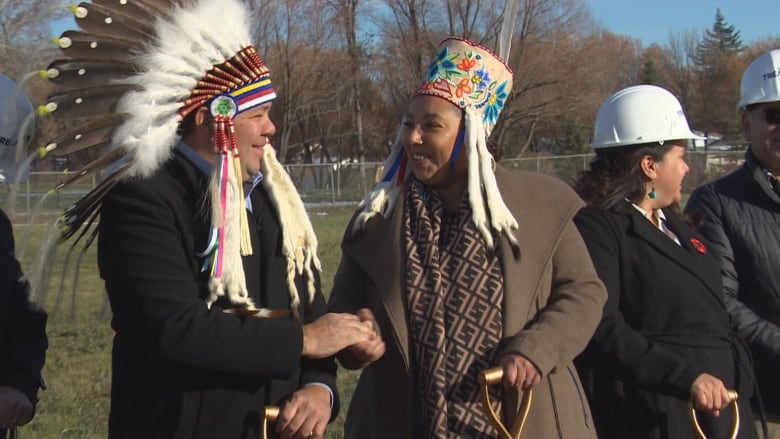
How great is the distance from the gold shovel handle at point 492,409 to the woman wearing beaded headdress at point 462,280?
37 mm

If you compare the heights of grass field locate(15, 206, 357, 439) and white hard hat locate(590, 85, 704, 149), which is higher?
white hard hat locate(590, 85, 704, 149)

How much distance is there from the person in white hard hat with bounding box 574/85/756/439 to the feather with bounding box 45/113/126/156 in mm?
1749

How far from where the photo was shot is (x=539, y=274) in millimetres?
2965

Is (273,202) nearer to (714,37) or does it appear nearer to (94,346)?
(94,346)

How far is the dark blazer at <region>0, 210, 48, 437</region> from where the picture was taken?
9.72 feet

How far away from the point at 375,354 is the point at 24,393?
1.19 metres

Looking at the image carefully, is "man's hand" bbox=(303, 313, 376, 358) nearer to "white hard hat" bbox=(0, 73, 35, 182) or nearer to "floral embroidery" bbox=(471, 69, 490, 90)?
"floral embroidery" bbox=(471, 69, 490, 90)

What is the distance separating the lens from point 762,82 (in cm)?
392

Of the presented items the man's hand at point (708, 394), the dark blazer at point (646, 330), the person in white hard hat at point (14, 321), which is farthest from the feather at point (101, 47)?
the man's hand at point (708, 394)

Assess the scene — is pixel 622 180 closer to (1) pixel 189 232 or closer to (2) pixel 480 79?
(2) pixel 480 79

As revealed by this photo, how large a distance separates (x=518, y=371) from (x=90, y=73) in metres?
1.55

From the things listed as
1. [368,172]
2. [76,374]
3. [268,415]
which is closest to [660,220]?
[268,415]

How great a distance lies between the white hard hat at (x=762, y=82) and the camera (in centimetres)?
389

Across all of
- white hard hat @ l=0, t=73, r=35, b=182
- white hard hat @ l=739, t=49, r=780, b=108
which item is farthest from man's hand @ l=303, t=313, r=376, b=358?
white hard hat @ l=739, t=49, r=780, b=108
